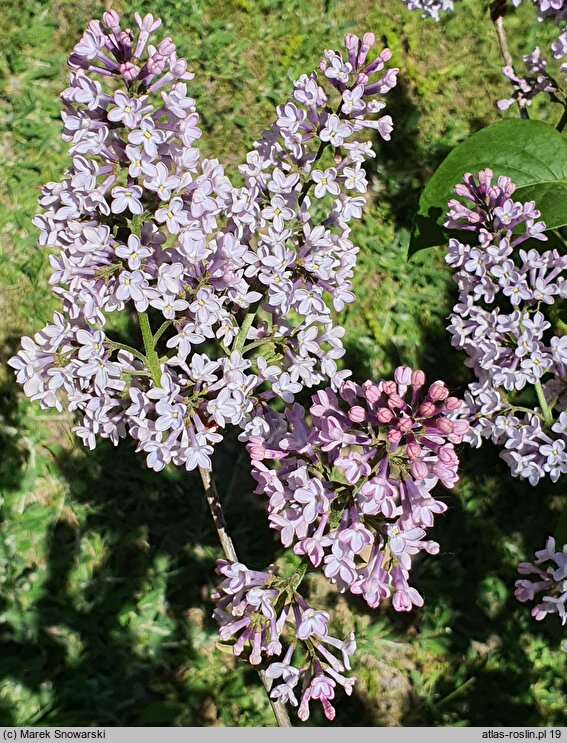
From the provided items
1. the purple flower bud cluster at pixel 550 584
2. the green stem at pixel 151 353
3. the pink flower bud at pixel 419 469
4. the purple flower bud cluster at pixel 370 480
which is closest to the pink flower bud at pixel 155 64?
the green stem at pixel 151 353

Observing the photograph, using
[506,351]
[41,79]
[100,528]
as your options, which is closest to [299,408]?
[506,351]

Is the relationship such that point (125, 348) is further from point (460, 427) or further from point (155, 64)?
point (460, 427)

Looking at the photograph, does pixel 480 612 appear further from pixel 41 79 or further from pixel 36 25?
pixel 36 25

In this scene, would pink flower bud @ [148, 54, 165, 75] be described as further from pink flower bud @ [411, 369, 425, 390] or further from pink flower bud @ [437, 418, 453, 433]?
pink flower bud @ [437, 418, 453, 433]

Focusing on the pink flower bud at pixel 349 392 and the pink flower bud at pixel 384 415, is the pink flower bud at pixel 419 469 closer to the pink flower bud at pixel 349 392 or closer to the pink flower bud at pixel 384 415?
the pink flower bud at pixel 384 415

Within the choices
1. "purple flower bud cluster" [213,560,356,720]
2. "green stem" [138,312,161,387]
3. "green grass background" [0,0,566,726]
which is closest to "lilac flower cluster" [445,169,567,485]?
"purple flower bud cluster" [213,560,356,720]

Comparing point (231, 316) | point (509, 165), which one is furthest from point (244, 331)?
point (509, 165)
